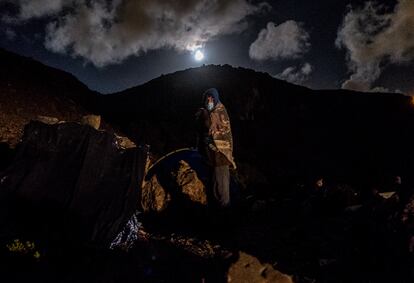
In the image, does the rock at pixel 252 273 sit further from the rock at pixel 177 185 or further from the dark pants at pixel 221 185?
the rock at pixel 177 185

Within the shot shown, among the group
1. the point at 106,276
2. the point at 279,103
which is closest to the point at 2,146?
the point at 106,276

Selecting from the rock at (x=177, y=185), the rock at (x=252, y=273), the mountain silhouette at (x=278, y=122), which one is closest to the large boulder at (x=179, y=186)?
the rock at (x=177, y=185)

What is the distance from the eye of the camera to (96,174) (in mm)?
5504

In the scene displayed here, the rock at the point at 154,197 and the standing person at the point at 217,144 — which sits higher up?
the standing person at the point at 217,144

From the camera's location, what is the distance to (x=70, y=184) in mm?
5188

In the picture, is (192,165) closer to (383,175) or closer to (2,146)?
(2,146)

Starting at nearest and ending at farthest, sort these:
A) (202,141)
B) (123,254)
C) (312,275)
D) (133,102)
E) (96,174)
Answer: (312,275)
(123,254)
(96,174)
(202,141)
(133,102)

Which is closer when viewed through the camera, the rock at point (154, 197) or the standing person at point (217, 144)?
the standing person at point (217, 144)

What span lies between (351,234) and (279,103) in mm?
33602

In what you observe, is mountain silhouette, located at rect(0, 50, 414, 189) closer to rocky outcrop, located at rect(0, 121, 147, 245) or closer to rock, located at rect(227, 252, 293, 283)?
rocky outcrop, located at rect(0, 121, 147, 245)

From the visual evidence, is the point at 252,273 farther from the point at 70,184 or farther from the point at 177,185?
the point at 177,185

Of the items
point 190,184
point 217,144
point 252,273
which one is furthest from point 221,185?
point 252,273

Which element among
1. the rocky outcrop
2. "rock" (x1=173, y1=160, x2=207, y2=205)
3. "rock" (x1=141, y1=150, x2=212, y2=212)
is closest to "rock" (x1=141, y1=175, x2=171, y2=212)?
"rock" (x1=141, y1=150, x2=212, y2=212)

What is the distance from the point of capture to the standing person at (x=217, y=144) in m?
6.04
